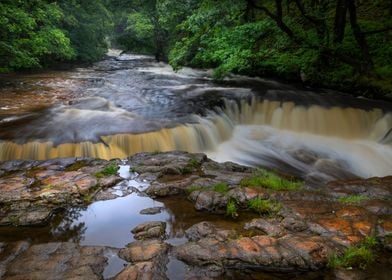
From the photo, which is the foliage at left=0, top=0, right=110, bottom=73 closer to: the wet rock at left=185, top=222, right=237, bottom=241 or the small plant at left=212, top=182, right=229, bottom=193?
the small plant at left=212, top=182, right=229, bottom=193

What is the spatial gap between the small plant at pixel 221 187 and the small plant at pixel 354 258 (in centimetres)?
189

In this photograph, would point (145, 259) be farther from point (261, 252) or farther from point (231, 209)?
point (231, 209)

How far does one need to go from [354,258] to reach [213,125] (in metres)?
6.43

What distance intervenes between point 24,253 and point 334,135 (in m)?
8.80

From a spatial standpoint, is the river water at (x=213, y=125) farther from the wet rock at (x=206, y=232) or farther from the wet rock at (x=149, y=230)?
the wet rock at (x=206, y=232)

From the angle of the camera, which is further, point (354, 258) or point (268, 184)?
point (268, 184)

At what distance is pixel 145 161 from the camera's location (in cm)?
691

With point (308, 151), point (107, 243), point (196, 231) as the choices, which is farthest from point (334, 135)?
point (107, 243)

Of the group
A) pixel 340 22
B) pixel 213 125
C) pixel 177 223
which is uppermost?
pixel 340 22

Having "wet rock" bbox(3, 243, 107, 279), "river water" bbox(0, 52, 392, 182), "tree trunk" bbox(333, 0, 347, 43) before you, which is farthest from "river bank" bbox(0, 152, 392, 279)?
"tree trunk" bbox(333, 0, 347, 43)

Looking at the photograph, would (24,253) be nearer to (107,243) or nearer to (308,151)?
(107,243)

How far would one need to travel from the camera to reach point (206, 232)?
4.30m

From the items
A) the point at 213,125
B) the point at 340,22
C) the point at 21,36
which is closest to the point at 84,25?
the point at 21,36

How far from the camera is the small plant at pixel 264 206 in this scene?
480cm
